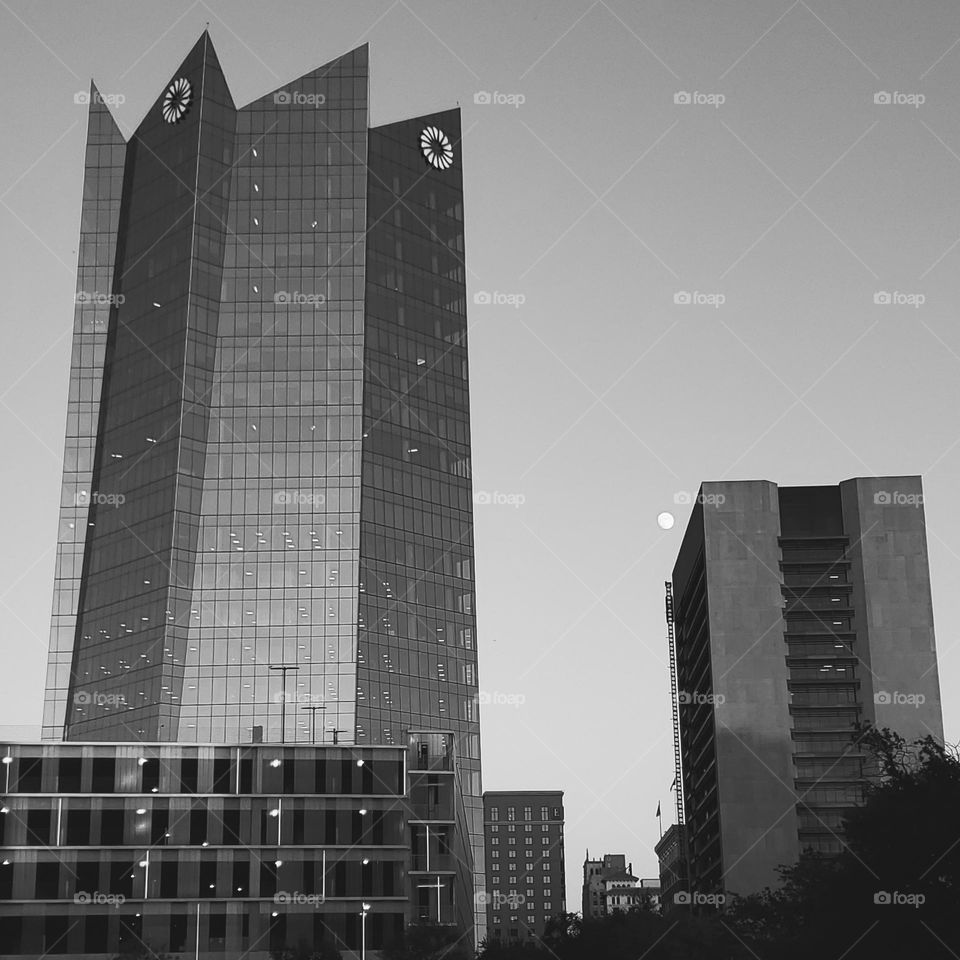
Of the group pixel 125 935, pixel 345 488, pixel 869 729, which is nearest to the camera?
pixel 869 729

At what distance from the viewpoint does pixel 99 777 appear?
391ft

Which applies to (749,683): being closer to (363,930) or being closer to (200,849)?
(363,930)

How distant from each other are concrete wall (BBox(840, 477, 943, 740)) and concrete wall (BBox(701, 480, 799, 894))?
10971mm

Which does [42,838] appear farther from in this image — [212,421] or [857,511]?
[857,511]

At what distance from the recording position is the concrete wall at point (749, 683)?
180 metres

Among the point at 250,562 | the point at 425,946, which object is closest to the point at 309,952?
the point at 425,946

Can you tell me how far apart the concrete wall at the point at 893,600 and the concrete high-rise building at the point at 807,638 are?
6.3 inches

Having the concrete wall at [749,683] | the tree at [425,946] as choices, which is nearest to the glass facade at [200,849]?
the tree at [425,946]

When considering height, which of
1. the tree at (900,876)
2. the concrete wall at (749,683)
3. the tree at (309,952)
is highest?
Result: the concrete wall at (749,683)

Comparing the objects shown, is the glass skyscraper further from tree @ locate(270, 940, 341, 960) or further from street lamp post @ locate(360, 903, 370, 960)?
tree @ locate(270, 940, 341, 960)

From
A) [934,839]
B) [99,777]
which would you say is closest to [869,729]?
[934,839]

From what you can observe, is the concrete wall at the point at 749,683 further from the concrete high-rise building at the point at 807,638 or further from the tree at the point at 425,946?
the tree at the point at 425,946

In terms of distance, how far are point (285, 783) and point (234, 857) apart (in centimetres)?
747

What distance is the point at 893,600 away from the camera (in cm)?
19312
